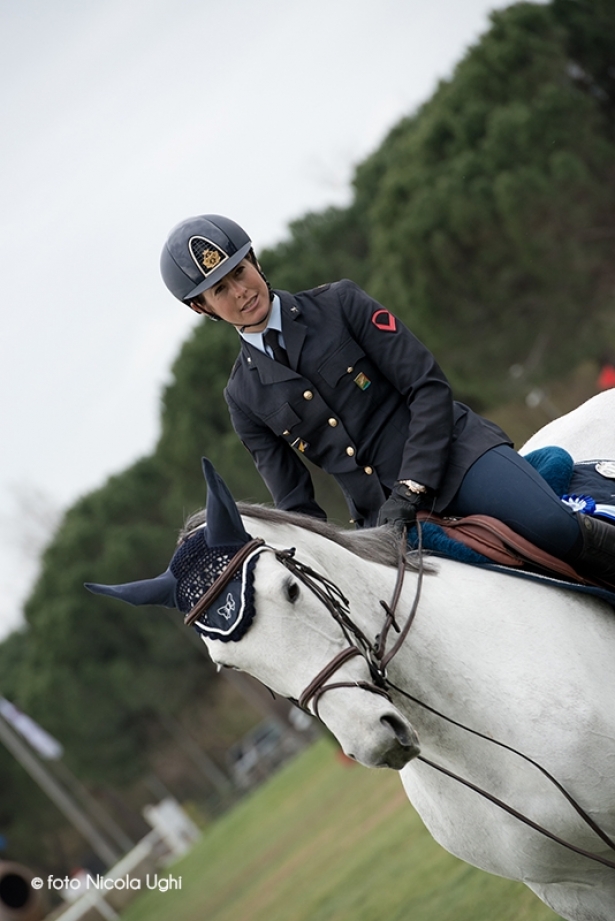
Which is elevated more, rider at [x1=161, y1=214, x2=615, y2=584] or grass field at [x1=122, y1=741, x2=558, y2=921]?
rider at [x1=161, y1=214, x2=615, y2=584]

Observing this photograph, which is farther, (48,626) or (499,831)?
(48,626)

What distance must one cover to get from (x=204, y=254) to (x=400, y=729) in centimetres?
228

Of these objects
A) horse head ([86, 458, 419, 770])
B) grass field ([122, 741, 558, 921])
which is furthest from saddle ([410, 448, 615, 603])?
grass field ([122, 741, 558, 921])

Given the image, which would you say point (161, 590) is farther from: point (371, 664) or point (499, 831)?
point (499, 831)

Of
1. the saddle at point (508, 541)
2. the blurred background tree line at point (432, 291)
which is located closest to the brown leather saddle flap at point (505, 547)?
the saddle at point (508, 541)

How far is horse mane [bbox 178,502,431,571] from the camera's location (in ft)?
14.2

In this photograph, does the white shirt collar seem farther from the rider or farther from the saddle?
the saddle

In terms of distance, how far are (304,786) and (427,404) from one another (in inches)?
1010

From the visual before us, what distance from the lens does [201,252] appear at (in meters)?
4.72

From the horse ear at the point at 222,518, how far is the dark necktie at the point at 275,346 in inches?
49.6

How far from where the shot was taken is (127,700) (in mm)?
43219

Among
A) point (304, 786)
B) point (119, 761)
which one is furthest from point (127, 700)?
point (304, 786)

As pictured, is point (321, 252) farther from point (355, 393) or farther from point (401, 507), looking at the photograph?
point (401, 507)

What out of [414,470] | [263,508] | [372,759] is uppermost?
[263,508]
